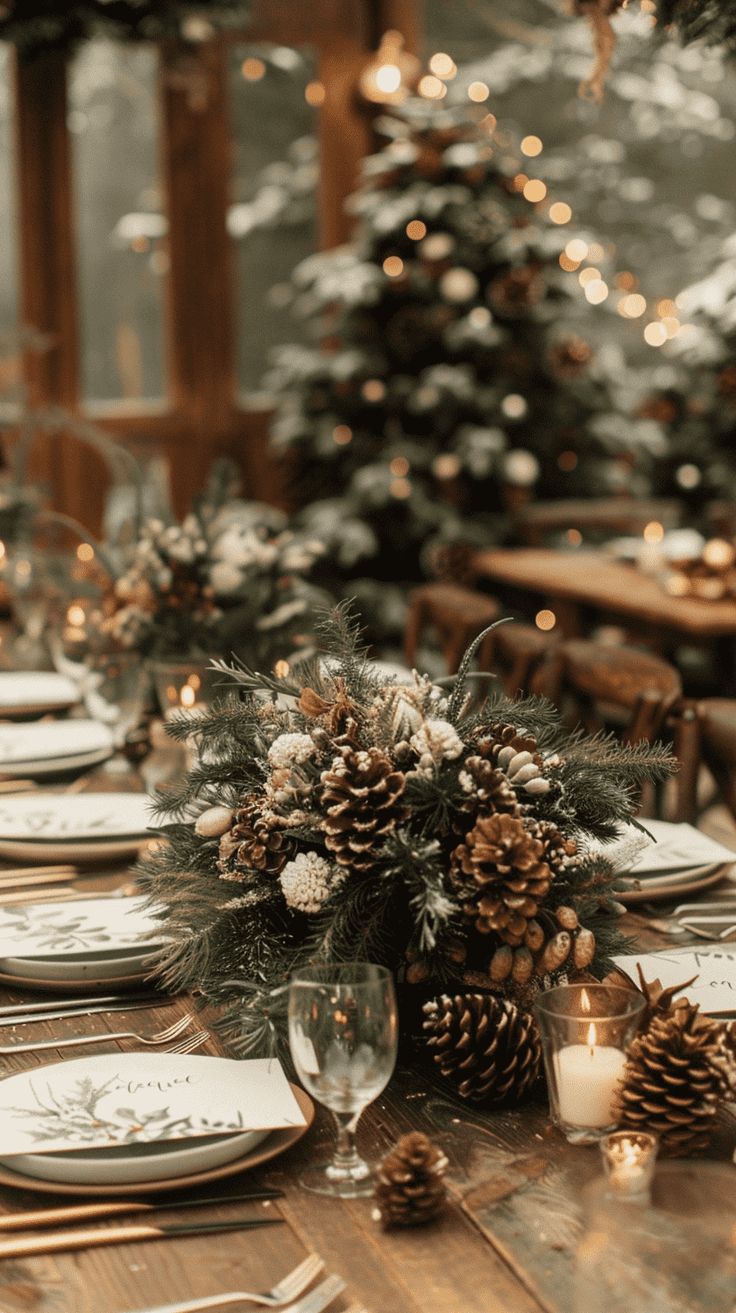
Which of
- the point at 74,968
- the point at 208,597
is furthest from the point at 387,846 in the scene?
the point at 208,597

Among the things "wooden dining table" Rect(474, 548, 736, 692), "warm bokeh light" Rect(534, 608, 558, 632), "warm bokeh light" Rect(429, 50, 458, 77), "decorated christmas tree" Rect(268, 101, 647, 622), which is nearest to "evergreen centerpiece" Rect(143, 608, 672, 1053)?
"wooden dining table" Rect(474, 548, 736, 692)

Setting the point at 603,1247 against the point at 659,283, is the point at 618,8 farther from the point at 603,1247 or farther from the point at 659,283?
the point at 659,283

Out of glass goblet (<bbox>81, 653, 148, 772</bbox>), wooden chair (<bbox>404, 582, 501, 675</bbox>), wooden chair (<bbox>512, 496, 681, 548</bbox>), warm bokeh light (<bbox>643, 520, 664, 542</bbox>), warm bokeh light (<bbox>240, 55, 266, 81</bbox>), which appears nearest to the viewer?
glass goblet (<bbox>81, 653, 148, 772</bbox>)

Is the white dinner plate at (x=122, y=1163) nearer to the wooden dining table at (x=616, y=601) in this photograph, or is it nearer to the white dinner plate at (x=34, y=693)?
the white dinner plate at (x=34, y=693)

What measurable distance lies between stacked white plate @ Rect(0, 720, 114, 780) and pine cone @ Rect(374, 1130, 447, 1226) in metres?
1.26

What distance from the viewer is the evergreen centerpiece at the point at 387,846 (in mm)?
1205

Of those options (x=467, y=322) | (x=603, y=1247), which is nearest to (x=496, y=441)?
(x=467, y=322)

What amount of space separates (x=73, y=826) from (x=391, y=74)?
522 centimetres

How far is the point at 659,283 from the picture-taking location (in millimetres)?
7176

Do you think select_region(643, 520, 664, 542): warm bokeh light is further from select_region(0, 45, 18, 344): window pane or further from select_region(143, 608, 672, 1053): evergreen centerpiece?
select_region(143, 608, 672, 1053): evergreen centerpiece

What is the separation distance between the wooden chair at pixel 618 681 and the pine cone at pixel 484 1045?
110 centimetres

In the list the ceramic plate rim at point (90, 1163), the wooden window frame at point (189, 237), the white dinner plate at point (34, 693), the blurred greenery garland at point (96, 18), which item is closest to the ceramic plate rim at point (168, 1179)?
the ceramic plate rim at point (90, 1163)

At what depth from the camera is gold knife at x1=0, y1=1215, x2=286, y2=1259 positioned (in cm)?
99

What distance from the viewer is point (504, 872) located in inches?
46.6
